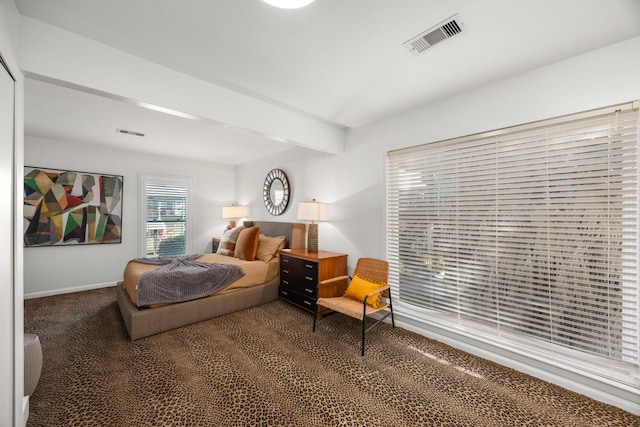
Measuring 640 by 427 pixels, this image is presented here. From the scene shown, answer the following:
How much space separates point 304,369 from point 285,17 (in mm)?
2701

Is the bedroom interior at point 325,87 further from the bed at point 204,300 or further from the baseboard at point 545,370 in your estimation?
the bed at point 204,300

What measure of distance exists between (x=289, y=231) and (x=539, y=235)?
10.8 ft

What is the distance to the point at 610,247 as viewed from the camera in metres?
1.97

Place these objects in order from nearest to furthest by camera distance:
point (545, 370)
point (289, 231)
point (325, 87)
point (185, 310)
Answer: point (545, 370) < point (325, 87) < point (185, 310) < point (289, 231)

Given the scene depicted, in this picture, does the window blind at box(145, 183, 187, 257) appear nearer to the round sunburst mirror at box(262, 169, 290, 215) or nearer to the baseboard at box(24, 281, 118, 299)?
the baseboard at box(24, 281, 118, 299)

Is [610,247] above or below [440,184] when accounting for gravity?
below

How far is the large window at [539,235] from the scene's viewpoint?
1.94 m

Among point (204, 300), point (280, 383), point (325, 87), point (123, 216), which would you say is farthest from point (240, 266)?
point (123, 216)

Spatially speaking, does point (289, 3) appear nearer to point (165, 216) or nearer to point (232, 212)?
point (232, 212)

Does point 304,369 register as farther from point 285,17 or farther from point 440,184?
point 285,17

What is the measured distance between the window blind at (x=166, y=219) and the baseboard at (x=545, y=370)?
489 centimetres

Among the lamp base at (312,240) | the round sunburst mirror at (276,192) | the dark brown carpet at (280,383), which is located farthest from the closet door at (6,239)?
the round sunburst mirror at (276,192)

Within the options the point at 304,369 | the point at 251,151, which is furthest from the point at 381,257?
the point at 251,151

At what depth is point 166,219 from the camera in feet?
17.7
